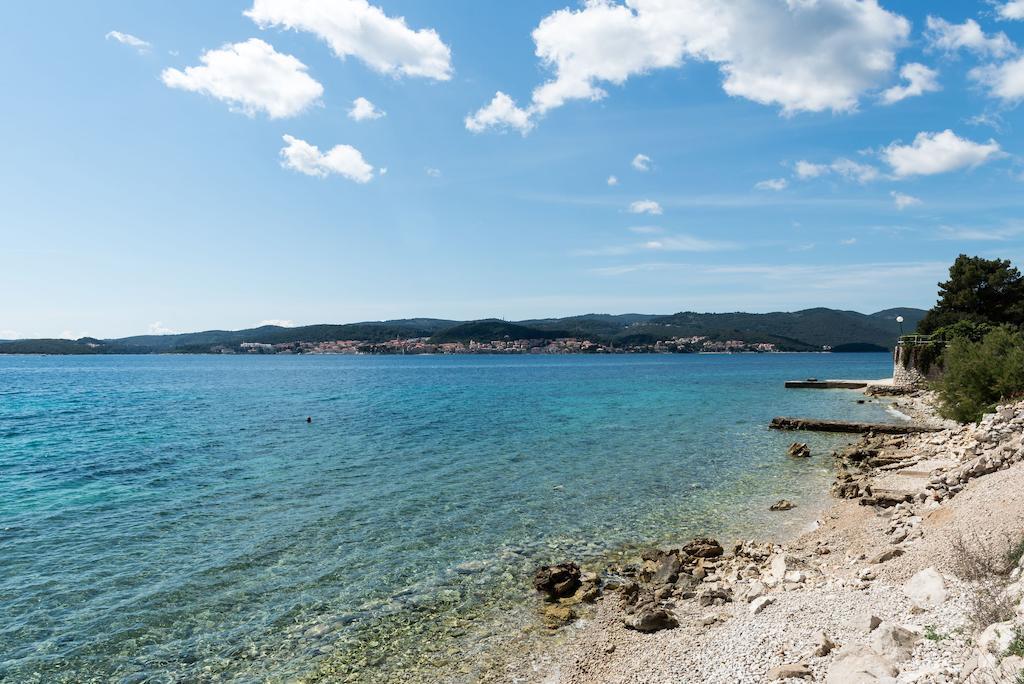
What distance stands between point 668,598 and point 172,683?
955 centimetres

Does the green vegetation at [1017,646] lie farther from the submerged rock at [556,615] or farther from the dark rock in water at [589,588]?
the dark rock in water at [589,588]

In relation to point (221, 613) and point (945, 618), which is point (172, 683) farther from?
point (945, 618)

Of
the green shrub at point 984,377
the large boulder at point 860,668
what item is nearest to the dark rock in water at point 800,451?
the green shrub at point 984,377

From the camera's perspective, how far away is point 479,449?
31766 mm

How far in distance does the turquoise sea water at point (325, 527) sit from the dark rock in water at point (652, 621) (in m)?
2.71

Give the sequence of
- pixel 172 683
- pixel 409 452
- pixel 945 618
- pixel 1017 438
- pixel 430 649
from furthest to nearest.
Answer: pixel 409 452
pixel 1017 438
pixel 430 649
pixel 172 683
pixel 945 618

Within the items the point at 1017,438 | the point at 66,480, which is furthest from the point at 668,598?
the point at 66,480

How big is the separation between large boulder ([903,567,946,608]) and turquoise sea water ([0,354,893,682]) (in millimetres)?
7298

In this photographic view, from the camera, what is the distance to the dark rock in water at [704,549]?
1481 centimetres

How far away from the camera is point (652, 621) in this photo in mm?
10906

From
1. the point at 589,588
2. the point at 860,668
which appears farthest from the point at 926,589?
the point at 589,588

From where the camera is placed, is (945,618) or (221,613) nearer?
(945,618)

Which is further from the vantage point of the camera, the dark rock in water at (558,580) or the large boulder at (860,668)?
the dark rock in water at (558,580)

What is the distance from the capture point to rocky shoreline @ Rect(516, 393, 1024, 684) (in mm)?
7340
